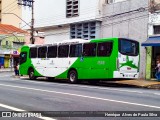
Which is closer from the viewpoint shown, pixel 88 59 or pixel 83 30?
pixel 88 59

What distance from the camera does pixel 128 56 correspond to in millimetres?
20703

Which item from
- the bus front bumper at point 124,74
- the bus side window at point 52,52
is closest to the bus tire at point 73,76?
the bus side window at point 52,52

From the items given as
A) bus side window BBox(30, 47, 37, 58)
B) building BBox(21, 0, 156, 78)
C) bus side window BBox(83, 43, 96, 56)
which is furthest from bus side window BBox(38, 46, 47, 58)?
building BBox(21, 0, 156, 78)

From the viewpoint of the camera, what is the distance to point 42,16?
36625 millimetres

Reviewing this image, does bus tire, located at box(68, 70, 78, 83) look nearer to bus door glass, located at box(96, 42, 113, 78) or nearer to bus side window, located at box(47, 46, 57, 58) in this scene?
bus side window, located at box(47, 46, 57, 58)

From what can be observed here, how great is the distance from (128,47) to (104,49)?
1.46m

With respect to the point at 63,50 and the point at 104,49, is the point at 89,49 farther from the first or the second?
the point at 63,50

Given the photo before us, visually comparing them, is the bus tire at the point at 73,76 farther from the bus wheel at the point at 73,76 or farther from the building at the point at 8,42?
the building at the point at 8,42

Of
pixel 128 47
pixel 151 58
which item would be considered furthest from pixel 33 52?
pixel 128 47

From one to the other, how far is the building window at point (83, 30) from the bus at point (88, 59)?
5.68m

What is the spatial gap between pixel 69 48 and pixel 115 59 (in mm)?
4520

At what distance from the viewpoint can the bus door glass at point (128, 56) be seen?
2033 centimetres

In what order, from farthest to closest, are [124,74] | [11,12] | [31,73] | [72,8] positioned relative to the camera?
[11,12], [72,8], [31,73], [124,74]

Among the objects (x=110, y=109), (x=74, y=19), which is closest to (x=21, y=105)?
(x=110, y=109)
